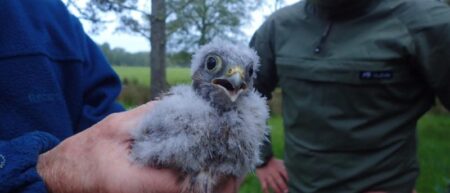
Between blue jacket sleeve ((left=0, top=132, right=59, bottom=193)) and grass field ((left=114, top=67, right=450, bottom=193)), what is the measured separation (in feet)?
3.78

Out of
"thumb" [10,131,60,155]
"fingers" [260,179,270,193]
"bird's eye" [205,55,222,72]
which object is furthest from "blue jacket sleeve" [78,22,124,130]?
"fingers" [260,179,270,193]

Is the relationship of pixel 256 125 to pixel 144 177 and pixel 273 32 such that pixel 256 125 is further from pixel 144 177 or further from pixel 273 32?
pixel 273 32

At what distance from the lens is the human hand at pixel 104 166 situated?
4.56ft

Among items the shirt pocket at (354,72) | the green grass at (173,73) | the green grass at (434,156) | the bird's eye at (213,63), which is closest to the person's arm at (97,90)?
the green grass at (173,73)

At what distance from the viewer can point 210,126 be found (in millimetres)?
1391

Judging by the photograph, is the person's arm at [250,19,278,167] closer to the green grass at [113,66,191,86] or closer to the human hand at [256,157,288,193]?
the human hand at [256,157,288,193]

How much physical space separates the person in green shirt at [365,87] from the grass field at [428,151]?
438 mm

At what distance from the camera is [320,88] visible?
2.62 m

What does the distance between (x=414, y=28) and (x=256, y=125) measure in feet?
4.25

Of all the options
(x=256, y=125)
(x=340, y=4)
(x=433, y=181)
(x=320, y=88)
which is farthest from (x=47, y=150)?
(x=433, y=181)

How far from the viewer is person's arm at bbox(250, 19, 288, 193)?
119 inches

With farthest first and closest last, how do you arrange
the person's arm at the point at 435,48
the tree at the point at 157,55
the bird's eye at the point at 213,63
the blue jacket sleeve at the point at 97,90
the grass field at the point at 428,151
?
the tree at the point at 157,55 → the grass field at the point at 428,151 → the person's arm at the point at 435,48 → the blue jacket sleeve at the point at 97,90 → the bird's eye at the point at 213,63

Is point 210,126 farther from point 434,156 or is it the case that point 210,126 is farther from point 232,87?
point 434,156

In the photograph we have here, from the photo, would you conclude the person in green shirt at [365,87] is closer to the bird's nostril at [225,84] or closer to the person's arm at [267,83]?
the person's arm at [267,83]
